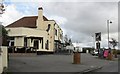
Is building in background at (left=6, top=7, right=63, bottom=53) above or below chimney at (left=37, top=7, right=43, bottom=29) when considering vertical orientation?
below

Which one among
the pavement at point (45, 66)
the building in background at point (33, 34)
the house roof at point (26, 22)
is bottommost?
the pavement at point (45, 66)

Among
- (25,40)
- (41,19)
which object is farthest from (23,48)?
(41,19)

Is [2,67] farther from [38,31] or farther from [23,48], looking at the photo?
[38,31]

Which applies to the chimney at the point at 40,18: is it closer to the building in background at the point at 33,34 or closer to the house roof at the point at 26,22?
the building in background at the point at 33,34

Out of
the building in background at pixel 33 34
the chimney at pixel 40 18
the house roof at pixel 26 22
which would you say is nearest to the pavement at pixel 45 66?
the building in background at pixel 33 34

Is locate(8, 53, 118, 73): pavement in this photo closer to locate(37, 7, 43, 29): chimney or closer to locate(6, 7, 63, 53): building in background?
locate(6, 7, 63, 53): building in background

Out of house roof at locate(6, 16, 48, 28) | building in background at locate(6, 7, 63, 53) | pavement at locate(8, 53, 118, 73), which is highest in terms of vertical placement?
house roof at locate(6, 16, 48, 28)

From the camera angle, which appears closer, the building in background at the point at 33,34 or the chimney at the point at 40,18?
the building in background at the point at 33,34

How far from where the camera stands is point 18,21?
210ft

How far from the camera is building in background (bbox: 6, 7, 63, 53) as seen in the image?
50719 millimetres

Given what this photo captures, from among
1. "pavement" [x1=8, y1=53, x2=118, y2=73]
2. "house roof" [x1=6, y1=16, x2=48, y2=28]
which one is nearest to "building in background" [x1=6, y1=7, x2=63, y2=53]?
"house roof" [x1=6, y1=16, x2=48, y2=28]

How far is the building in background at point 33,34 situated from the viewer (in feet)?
166

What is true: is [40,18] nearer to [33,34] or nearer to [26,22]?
[26,22]

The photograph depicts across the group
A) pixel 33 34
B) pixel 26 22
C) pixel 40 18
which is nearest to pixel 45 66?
pixel 33 34
